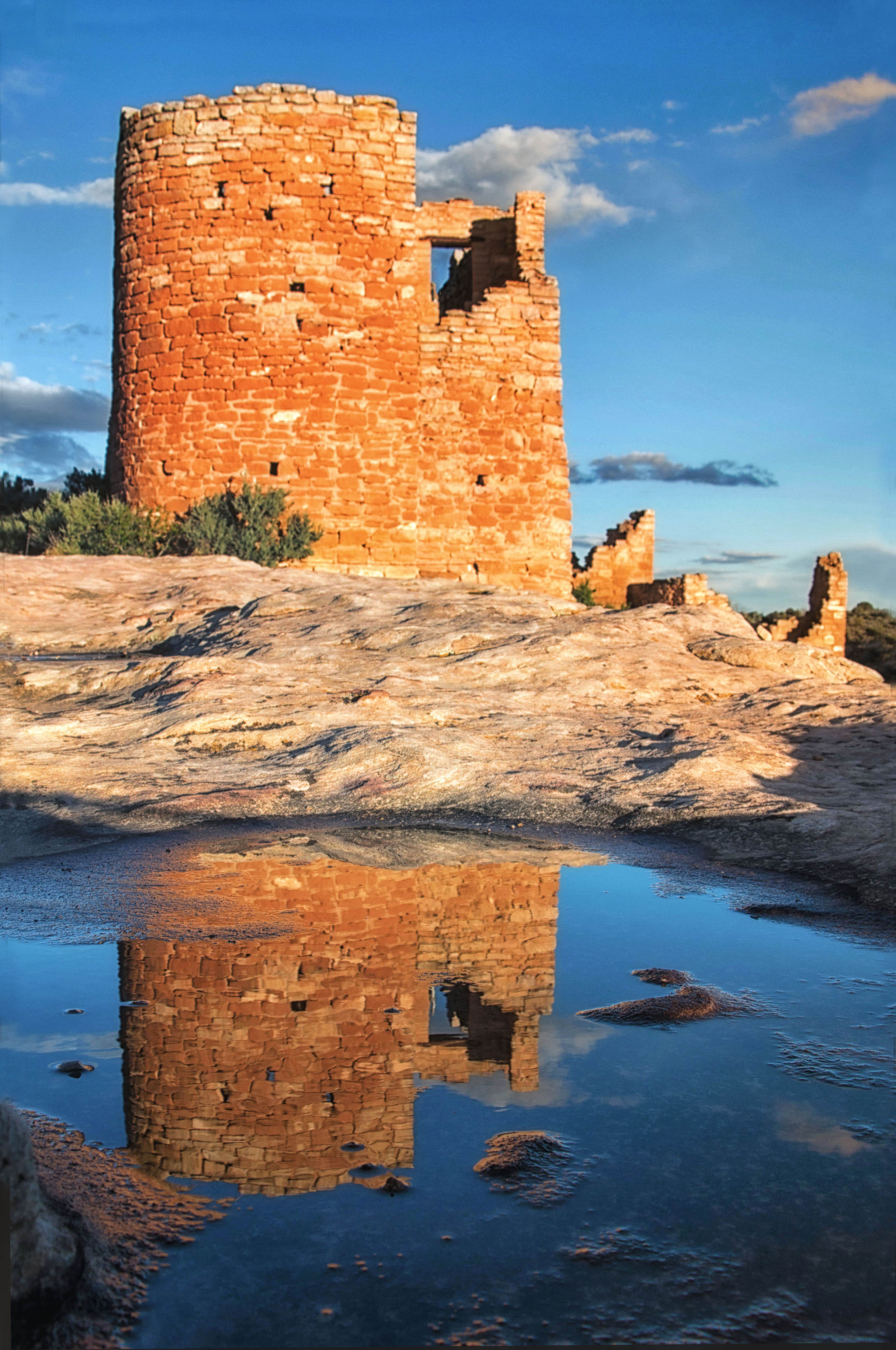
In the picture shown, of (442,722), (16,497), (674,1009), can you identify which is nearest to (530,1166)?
(674,1009)

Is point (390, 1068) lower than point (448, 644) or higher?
lower

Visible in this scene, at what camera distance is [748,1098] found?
220 cm

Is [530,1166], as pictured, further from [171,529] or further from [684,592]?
[684,592]

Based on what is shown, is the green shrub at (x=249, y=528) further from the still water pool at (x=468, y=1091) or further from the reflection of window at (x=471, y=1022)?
the reflection of window at (x=471, y=1022)

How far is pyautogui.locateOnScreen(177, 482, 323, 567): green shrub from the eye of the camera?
12469mm

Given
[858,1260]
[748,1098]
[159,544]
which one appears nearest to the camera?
[858,1260]

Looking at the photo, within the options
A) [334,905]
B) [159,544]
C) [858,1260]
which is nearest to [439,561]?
[159,544]

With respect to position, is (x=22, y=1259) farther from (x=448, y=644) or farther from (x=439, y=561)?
(x=439, y=561)

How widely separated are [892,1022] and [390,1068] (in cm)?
127

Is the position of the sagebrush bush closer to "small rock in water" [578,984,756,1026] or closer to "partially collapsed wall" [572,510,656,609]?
"partially collapsed wall" [572,510,656,609]

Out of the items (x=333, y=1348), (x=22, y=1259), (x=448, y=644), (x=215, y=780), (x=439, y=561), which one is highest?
(x=439, y=561)

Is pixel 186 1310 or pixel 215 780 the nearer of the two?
pixel 186 1310

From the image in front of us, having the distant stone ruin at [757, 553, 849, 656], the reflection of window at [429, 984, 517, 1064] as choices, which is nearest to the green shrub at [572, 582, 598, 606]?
the distant stone ruin at [757, 553, 849, 656]

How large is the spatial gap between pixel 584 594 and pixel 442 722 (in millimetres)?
13412
